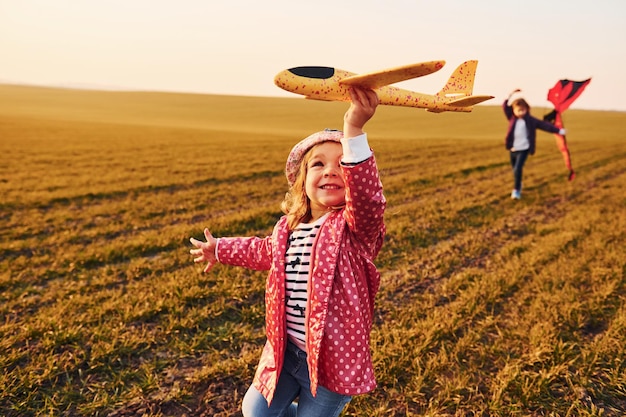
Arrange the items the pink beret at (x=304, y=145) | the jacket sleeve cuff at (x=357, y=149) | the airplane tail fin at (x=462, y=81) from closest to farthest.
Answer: the jacket sleeve cuff at (x=357, y=149) < the pink beret at (x=304, y=145) < the airplane tail fin at (x=462, y=81)

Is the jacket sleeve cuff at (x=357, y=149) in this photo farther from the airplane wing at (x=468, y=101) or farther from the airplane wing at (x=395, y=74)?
the airplane wing at (x=468, y=101)

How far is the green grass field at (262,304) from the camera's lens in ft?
11.0

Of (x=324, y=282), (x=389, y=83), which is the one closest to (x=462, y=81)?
(x=389, y=83)

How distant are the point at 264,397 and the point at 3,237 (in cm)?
660

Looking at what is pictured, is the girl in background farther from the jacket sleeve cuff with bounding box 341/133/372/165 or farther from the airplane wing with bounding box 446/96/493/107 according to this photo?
the jacket sleeve cuff with bounding box 341/133/372/165

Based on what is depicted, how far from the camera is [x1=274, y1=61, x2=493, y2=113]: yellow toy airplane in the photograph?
168 cm

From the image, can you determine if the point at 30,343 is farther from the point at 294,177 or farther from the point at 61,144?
the point at 61,144

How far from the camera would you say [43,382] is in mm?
3424

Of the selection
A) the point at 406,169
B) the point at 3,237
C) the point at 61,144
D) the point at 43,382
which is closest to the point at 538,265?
the point at 43,382

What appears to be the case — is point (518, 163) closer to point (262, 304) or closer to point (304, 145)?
point (262, 304)

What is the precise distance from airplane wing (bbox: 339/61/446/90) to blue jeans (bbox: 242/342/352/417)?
4.40ft

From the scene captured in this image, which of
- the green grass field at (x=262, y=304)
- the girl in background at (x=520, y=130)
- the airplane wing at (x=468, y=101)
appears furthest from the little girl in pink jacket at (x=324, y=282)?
the girl in background at (x=520, y=130)

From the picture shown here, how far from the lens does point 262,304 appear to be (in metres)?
4.78

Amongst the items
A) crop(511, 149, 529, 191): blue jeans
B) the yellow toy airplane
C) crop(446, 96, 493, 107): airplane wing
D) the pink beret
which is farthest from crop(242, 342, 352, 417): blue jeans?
crop(511, 149, 529, 191): blue jeans
